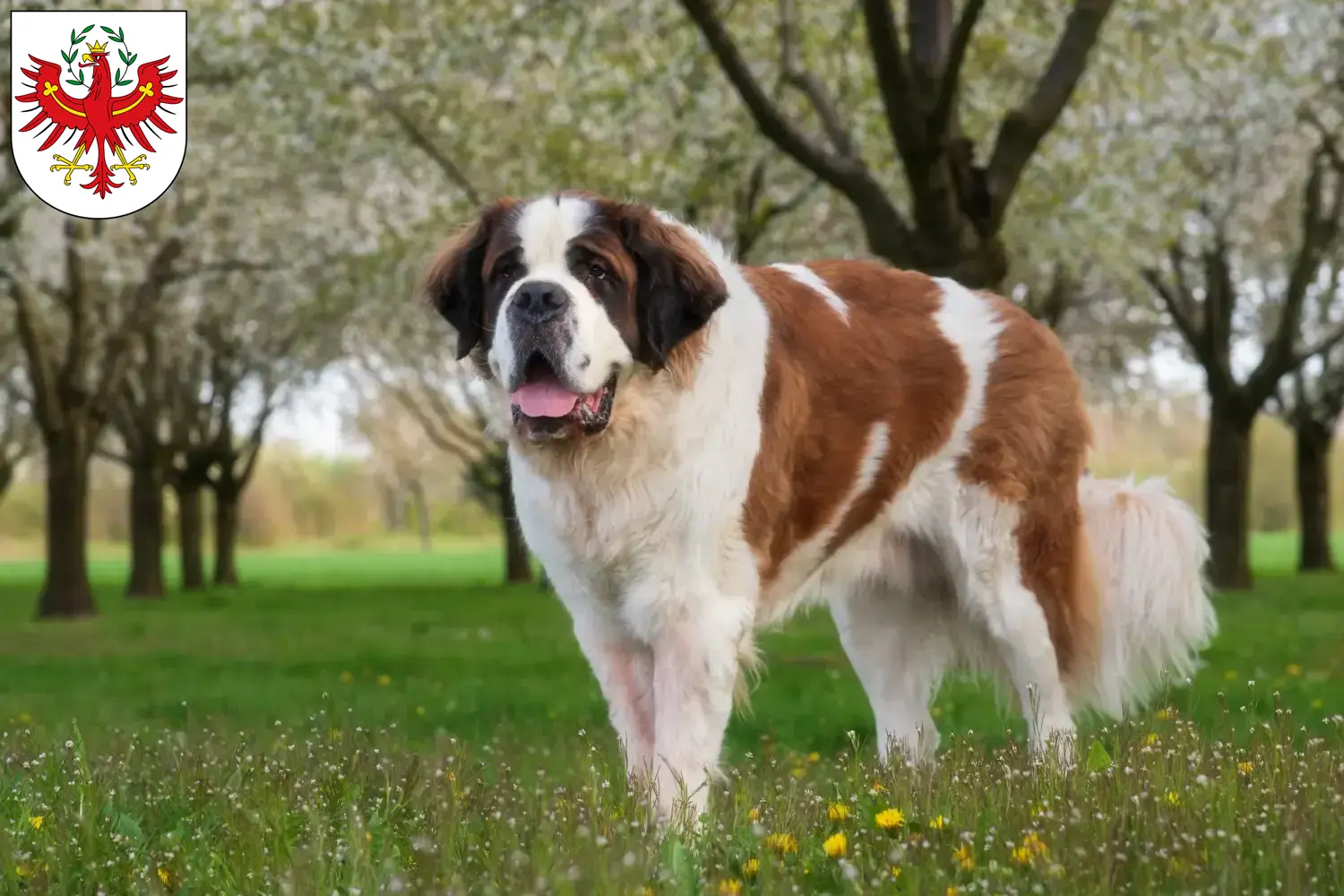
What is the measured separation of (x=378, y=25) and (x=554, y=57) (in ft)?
6.36

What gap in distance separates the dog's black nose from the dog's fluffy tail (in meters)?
2.52

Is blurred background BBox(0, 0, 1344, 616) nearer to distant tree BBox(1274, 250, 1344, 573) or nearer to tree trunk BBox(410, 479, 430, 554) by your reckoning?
distant tree BBox(1274, 250, 1344, 573)

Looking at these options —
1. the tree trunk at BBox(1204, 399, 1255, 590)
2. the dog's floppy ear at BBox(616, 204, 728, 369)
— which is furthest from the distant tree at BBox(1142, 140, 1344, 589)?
the dog's floppy ear at BBox(616, 204, 728, 369)

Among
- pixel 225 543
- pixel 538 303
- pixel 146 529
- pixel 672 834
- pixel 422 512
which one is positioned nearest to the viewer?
pixel 672 834

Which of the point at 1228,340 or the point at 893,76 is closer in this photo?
the point at 893,76

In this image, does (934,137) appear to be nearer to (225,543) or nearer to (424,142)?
(424,142)

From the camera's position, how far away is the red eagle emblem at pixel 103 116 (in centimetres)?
859

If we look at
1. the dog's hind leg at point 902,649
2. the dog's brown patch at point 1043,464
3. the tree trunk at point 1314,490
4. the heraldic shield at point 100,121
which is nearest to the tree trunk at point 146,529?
the heraldic shield at point 100,121

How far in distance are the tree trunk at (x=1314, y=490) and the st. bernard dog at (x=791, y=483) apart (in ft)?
65.8

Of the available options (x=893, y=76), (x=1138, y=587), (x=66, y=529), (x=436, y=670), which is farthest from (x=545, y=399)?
(x=66, y=529)

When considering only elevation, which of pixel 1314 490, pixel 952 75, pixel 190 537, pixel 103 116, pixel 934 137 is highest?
pixel 952 75

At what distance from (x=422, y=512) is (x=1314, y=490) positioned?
129 ft

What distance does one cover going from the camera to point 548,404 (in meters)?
4.14

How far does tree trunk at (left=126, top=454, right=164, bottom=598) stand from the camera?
22766 mm
